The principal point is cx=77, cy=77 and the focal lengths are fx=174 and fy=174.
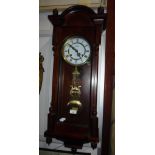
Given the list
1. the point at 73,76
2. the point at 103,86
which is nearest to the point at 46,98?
the point at 73,76

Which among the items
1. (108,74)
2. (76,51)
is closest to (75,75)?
(76,51)

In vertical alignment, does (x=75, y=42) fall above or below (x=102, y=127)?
above

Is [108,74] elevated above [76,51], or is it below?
below

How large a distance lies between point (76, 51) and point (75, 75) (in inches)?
7.4

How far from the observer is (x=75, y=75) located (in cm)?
133

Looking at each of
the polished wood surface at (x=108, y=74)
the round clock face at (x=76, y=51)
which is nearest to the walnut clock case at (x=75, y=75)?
the round clock face at (x=76, y=51)

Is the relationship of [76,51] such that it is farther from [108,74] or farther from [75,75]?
[108,74]

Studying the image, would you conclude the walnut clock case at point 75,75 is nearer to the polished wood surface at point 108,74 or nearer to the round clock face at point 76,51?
the round clock face at point 76,51

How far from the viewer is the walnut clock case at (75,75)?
1283 millimetres
